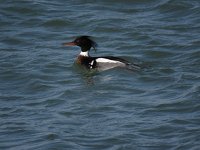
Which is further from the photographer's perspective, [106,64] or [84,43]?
[84,43]

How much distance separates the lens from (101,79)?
14.3m

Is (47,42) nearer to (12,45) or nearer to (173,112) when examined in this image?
(12,45)

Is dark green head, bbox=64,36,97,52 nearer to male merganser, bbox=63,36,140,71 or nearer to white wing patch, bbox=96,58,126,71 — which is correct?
male merganser, bbox=63,36,140,71

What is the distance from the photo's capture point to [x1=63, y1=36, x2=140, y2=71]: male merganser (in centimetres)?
1457

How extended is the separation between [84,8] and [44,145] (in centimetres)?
777

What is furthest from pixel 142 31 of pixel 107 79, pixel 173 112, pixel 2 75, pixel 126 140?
pixel 126 140

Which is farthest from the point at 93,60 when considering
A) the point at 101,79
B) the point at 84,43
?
the point at 101,79

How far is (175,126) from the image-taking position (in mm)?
11094

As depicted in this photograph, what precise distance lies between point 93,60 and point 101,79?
1.13 meters

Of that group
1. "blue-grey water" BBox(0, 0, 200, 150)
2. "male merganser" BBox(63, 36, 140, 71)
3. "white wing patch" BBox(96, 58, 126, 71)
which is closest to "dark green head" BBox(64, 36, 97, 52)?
"male merganser" BBox(63, 36, 140, 71)

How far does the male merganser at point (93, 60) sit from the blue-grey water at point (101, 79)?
178 mm

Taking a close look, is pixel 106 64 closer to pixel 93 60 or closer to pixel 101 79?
pixel 101 79

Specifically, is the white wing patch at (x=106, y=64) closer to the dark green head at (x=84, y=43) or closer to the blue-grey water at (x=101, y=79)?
the blue-grey water at (x=101, y=79)

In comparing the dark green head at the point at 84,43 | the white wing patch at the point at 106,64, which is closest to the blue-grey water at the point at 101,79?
the white wing patch at the point at 106,64
